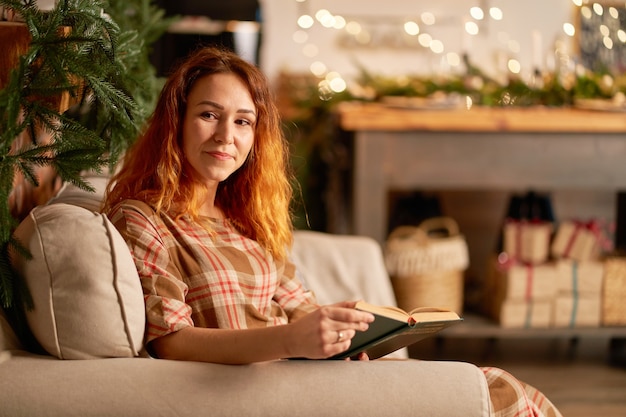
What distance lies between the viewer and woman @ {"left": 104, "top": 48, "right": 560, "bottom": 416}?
1.33 m

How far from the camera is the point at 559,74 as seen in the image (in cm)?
316

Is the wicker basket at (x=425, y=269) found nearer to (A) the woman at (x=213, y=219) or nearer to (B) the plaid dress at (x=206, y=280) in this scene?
(A) the woman at (x=213, y=219)

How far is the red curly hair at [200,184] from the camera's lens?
59.1 inches

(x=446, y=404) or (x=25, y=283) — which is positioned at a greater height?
(x=25, y=283)

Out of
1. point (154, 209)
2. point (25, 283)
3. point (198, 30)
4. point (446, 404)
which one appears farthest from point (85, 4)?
point (198, 30)

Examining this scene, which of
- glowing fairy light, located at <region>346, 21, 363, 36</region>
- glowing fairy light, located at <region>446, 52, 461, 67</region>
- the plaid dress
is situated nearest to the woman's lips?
the plaid dress

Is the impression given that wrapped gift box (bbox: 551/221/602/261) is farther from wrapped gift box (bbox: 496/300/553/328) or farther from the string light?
the string light

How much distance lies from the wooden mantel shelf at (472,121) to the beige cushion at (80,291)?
5.45ft

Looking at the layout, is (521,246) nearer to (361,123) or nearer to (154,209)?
(361,123)

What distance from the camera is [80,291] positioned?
4.14 ft

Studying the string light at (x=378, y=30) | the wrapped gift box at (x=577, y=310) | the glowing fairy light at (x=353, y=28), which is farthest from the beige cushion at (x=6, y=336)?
the glowing fairy light at (x=353, y=28)

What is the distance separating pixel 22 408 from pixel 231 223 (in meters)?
0.57

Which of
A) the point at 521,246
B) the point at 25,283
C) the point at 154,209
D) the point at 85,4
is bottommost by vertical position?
the point at 521,246

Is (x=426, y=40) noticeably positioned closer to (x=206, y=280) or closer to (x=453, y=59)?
(x=453, y=59)
